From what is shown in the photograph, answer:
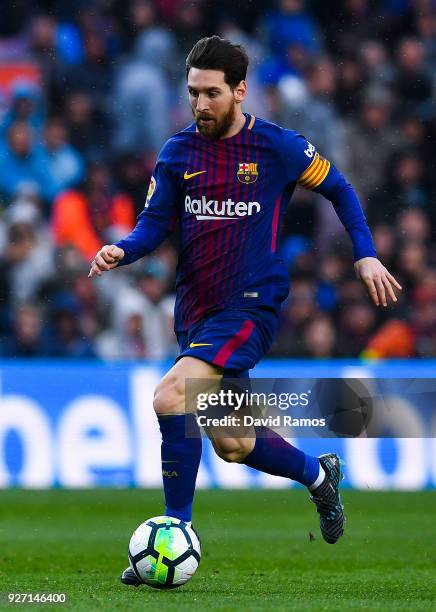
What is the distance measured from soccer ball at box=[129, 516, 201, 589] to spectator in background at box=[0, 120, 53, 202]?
6.65 metres

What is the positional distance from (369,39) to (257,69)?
133 cm

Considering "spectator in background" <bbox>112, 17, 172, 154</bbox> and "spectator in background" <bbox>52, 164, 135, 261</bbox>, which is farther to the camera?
"spectator in background" <bbox>112, 17, 172, 154</bbox>

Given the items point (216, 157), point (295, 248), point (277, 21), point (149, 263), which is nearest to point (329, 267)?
point (295, 248)

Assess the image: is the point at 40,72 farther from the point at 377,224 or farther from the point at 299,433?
the point at 299,433

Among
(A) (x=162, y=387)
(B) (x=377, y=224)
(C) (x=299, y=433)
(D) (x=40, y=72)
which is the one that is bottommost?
(C) (x=299, y=433)

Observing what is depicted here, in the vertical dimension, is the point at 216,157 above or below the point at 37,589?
above

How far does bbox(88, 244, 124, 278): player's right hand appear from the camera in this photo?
16.6 feet

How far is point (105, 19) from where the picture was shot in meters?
12.9

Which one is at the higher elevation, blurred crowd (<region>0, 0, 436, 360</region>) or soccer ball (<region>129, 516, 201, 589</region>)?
blurred crowd (<region>0, 0, 436, 360</region>)

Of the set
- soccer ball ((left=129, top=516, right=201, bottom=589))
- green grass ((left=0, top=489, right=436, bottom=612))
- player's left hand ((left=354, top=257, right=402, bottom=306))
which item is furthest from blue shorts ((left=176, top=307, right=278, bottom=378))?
green grass ((left=0, top=489, right=436, bottom=612))

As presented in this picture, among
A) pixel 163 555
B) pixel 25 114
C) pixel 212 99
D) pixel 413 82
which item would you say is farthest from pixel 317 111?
pixel 163 555

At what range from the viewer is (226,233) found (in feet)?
18.0

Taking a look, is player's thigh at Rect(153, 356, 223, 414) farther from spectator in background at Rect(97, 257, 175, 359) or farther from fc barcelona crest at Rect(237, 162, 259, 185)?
spectator in background at Rect(97, 257, 175, 359)

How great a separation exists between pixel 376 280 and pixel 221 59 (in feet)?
3.45
